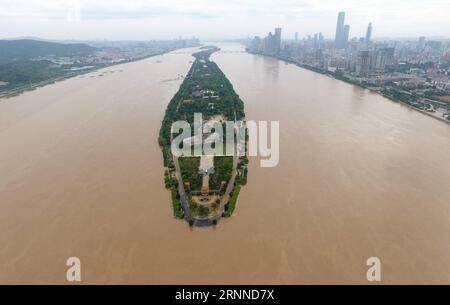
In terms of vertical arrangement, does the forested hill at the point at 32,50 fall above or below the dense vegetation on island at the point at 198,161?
above

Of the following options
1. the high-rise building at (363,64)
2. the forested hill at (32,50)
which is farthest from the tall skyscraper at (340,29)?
the forested hill at (32,50)

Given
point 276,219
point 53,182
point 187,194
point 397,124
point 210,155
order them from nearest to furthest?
point 276,219
point 187,194
point 53,182
point 210,155
point 397,124

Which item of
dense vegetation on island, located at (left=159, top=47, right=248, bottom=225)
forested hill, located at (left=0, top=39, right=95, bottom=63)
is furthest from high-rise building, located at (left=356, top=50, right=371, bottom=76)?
forested hill, located at (left=0, top=39, right=95, bottom=63)

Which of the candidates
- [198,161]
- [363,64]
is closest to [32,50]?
[363,64]

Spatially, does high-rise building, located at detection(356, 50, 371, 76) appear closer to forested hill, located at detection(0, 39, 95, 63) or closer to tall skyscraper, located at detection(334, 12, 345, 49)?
forested hill, located at detection(0, 39, 95, 63)

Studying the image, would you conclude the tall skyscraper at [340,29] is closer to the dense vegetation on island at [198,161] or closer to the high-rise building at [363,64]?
the high-rise building at [363,64]

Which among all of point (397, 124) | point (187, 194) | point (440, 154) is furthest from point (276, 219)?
point (397, 124)

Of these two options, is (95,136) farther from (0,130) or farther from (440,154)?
(440,154)

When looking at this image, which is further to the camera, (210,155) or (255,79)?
(255,79)

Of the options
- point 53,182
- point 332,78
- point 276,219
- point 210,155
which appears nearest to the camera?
point 276,219
